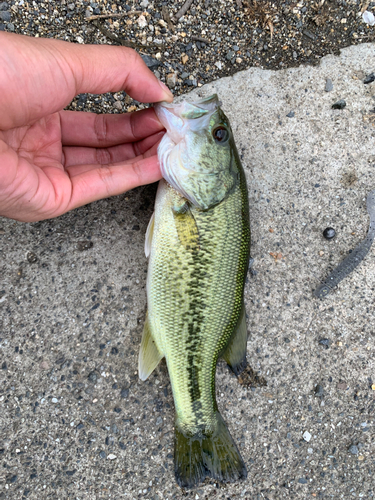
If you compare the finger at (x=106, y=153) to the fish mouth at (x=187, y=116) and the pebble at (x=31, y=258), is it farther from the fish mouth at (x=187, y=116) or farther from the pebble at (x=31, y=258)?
the pebble at (x=31, y=258)

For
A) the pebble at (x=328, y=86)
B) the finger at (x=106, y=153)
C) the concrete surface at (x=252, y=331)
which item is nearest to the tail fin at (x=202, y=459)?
the concrete surface at (x=252, y=331)

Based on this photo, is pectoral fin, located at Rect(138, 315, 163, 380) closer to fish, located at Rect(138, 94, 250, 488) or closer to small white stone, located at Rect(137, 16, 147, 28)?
fish, located at Rect(138, 94, 250, 488)

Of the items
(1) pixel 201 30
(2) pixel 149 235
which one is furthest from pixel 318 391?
(1) pixel 201 30

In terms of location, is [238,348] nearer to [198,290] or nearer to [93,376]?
[198,290]

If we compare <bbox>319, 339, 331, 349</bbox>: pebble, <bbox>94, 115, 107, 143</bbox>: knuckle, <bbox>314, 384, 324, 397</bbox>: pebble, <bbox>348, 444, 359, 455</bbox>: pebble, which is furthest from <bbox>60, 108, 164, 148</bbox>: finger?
<bbox>348, 444, 359, 455</bbox>: pebble

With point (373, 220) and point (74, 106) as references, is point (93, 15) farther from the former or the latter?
point (373, 220)
